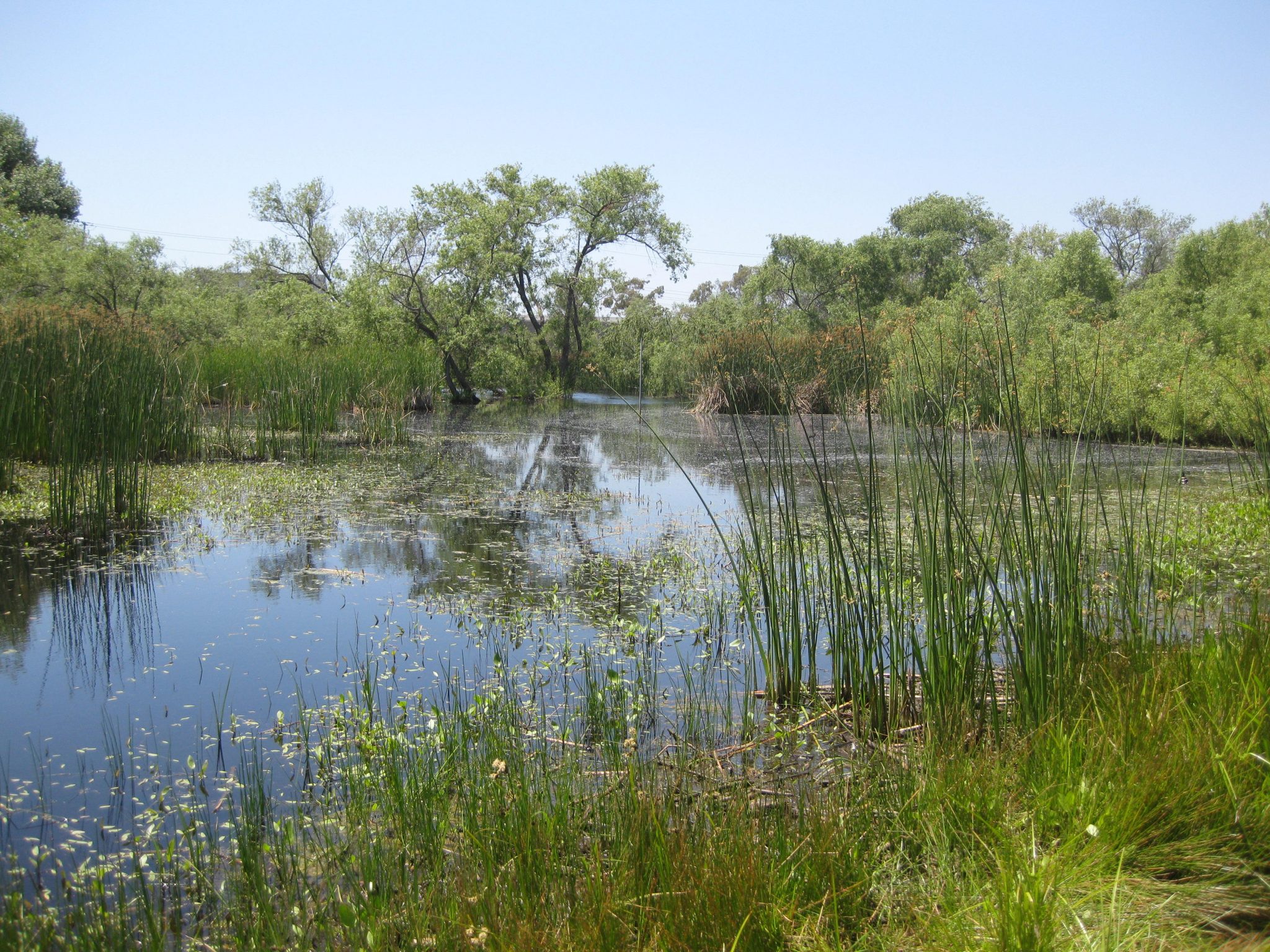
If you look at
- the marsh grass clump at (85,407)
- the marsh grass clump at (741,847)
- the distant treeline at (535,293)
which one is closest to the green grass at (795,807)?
the marsh grass clump at (741,847)

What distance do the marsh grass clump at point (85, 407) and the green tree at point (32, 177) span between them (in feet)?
84.5

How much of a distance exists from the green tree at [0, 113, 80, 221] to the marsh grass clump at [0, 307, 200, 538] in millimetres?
25762

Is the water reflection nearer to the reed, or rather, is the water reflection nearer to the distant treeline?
the reed

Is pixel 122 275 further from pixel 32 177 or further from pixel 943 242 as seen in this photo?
pixel 943 242

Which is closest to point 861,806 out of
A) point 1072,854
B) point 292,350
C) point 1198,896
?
point 1072,854

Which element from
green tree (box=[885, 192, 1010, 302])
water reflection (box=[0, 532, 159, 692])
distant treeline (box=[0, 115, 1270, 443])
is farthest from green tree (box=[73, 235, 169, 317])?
green tree (box=[885, 192, 1010, 302])

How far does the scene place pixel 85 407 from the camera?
572cm

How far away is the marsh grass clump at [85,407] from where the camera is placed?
5820 mm

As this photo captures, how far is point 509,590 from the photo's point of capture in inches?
198

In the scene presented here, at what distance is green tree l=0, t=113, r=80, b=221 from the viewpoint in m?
28.6

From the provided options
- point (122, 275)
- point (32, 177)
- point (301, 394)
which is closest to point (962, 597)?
point (301, 394)

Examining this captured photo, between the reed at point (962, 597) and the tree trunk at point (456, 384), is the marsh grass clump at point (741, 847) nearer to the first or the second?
the reed at point (962, 597)

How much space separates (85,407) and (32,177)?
30476 mm

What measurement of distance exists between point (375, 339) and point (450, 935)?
2178 centimetres
